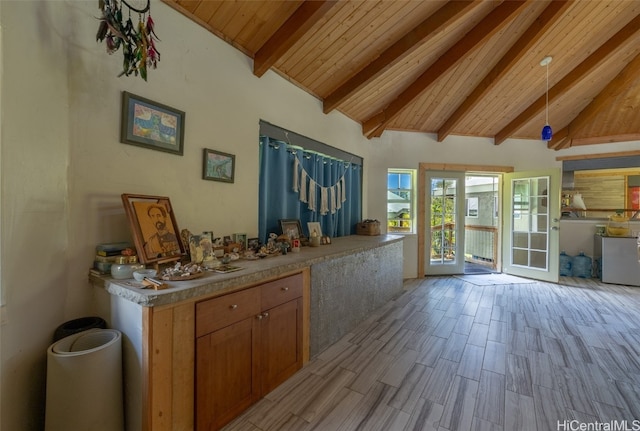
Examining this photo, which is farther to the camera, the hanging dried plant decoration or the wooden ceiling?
the wooden ceiling

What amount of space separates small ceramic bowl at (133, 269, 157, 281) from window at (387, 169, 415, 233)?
3973mm

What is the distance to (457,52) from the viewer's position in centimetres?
302

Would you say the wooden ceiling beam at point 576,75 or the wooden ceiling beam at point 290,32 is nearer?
the wooden ceiling beam at point 290,32

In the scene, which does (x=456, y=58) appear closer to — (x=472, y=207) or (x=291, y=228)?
(x=291, y=228)

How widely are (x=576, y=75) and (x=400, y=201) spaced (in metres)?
2.89

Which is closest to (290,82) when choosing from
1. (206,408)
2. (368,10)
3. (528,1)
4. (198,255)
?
(368,10)

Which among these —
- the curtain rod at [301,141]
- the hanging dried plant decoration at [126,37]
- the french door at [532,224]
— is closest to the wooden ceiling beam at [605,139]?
the french door at [532,224]

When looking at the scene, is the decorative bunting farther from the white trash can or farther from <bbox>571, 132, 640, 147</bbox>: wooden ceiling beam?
<bbox>571, 132, 640, 147</bbox>: wooden ceiling beam

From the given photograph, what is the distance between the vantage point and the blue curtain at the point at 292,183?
2580 millimetres

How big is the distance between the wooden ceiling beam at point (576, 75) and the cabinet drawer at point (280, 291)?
4.61 m

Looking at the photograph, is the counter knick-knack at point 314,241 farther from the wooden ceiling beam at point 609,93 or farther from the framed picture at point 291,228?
the wooden ceiling beam at point 609,93

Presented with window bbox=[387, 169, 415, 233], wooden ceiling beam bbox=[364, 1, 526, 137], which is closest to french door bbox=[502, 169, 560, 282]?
window bbox=[387, 169, 415, 233]

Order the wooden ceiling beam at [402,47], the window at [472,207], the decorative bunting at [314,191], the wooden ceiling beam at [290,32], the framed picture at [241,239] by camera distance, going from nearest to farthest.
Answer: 1. the wooden ceiling beam at [290,32]
2. the framed picture at [241,239]
3. the wooden ceiling beam at [402,47]
4. the decorative bunting at [314,191]
5. the window at [472,207]

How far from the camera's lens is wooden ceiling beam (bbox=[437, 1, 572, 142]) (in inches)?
108
